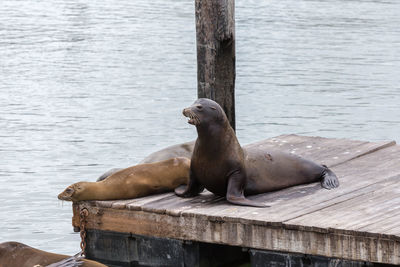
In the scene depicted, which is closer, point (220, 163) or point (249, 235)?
point (249, 235)

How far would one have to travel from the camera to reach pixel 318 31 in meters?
27.7

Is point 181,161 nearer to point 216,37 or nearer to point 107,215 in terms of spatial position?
point 107,215

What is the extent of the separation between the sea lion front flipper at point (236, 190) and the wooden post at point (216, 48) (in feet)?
9.28

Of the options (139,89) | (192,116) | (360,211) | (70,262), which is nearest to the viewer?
(70,262)

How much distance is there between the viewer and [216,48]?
30.4ft

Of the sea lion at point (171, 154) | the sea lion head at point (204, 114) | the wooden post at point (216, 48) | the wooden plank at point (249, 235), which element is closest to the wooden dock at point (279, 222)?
the wooden plank at point (249, 235)

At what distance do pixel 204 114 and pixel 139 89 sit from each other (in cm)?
1258

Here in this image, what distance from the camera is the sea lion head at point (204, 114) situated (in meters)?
6.52

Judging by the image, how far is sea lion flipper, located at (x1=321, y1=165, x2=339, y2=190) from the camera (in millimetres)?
7031

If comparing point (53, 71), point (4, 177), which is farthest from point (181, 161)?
point (53, 71)

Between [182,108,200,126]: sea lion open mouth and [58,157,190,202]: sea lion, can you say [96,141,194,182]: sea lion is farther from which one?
[182,108,200,126]: sea lion open mouth

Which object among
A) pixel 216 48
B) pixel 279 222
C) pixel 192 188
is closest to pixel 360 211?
pixel 279 222

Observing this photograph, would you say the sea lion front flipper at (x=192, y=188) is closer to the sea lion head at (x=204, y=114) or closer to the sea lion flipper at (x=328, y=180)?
the sea lion head at (x=204, y=114)

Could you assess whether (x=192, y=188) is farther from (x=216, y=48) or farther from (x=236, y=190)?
(x=216, y=48)
